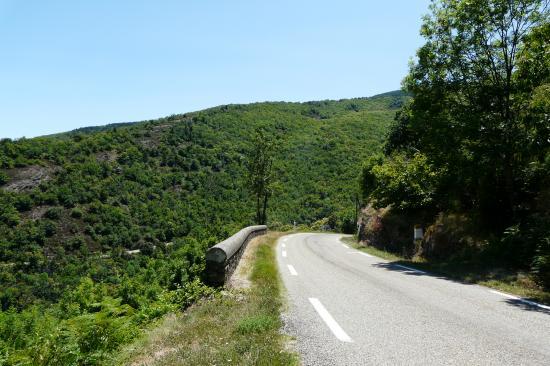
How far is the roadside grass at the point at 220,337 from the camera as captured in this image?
483 cm

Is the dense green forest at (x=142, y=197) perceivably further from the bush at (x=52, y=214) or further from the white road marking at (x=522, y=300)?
the white road marking at (x=522, y=300)

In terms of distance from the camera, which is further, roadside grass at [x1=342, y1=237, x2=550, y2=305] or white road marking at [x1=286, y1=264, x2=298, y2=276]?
white road marking at [x1=286, y1=264, x2=298, y2=276]

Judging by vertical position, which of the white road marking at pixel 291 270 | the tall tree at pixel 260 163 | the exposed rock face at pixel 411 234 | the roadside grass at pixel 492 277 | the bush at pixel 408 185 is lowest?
the white road marking at pixel 291 270

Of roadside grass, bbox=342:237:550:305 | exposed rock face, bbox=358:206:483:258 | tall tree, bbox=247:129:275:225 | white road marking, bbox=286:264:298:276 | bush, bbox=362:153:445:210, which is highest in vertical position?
tall tree, bbox=247:129:275:225

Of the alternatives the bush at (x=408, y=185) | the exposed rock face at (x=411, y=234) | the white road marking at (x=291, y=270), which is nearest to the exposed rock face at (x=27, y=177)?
the exposed rock face at (x=411, y=234)

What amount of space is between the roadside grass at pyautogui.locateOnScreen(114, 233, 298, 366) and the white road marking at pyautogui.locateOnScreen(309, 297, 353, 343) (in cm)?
76

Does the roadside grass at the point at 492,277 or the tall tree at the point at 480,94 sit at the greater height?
the tall tree at the point at 480,94

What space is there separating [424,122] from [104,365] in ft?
46.9

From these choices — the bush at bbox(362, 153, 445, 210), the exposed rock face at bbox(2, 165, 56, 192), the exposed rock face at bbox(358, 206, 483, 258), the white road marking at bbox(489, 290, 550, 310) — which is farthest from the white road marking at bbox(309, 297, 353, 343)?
the exposed rock face at bbox(2, 165, 56, 192)

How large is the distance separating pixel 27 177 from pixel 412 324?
84015 mm

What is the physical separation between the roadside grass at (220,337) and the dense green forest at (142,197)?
318 cm

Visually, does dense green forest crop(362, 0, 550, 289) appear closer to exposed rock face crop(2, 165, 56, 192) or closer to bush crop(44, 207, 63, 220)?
bush crop(44, 207, 63, 220)

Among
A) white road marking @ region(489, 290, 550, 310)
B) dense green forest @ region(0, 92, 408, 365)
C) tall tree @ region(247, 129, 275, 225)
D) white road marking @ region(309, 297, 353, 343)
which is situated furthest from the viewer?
tall tree @ region(247, 129, 275, 225)

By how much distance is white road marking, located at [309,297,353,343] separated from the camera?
5.72 m
